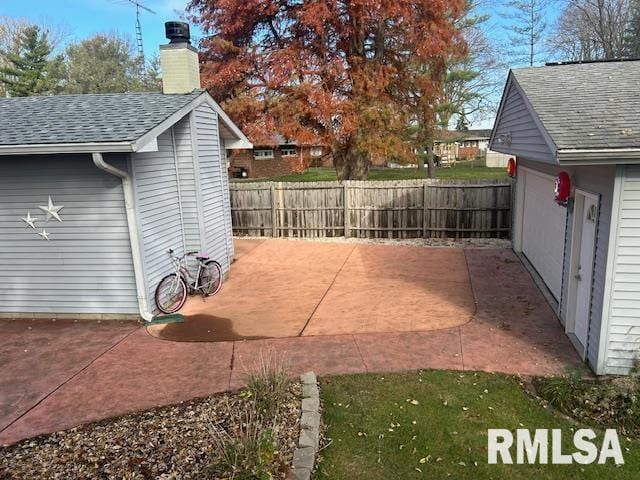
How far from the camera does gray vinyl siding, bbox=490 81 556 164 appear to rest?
21.7ft

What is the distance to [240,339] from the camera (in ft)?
23.0

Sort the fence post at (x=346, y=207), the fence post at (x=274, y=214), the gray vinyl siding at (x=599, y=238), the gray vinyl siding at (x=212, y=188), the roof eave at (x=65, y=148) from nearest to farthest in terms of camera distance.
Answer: the gray vinyl siding at (x=599, y=238)
the roof eave at (x=65, y=148)
the gray vinyl siding at (x=212, y=188)
the fence post at (x=346, y=207)
the fence post at (x=274, y=214)

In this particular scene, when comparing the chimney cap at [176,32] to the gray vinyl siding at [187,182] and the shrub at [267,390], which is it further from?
the shrub at [267,390]

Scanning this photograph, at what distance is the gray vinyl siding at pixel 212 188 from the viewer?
30.9 feet

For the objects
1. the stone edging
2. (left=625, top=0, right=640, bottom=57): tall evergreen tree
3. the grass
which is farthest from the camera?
the grass

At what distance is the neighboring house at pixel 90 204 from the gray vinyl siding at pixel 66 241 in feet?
0.05

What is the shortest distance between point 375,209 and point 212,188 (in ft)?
18.2

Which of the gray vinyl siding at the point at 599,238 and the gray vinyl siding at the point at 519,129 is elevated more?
the gray vinyl siding at the point at 519,129

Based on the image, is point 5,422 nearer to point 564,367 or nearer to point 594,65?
point 564,367

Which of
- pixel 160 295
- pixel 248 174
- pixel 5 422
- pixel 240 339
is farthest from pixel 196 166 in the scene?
pixel 248 174

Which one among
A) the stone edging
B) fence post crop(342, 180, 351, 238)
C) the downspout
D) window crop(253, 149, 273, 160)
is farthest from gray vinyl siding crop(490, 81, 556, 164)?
window crop(253, 149, 273, 160)

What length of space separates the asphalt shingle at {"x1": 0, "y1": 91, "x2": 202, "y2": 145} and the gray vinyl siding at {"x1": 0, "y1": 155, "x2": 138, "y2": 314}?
400 mm

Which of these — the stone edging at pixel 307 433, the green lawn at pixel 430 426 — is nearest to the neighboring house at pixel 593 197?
the green lawn at pixel 430 426

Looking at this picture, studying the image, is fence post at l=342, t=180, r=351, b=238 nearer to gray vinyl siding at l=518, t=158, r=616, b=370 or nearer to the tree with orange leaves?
the tree with orange leaves
